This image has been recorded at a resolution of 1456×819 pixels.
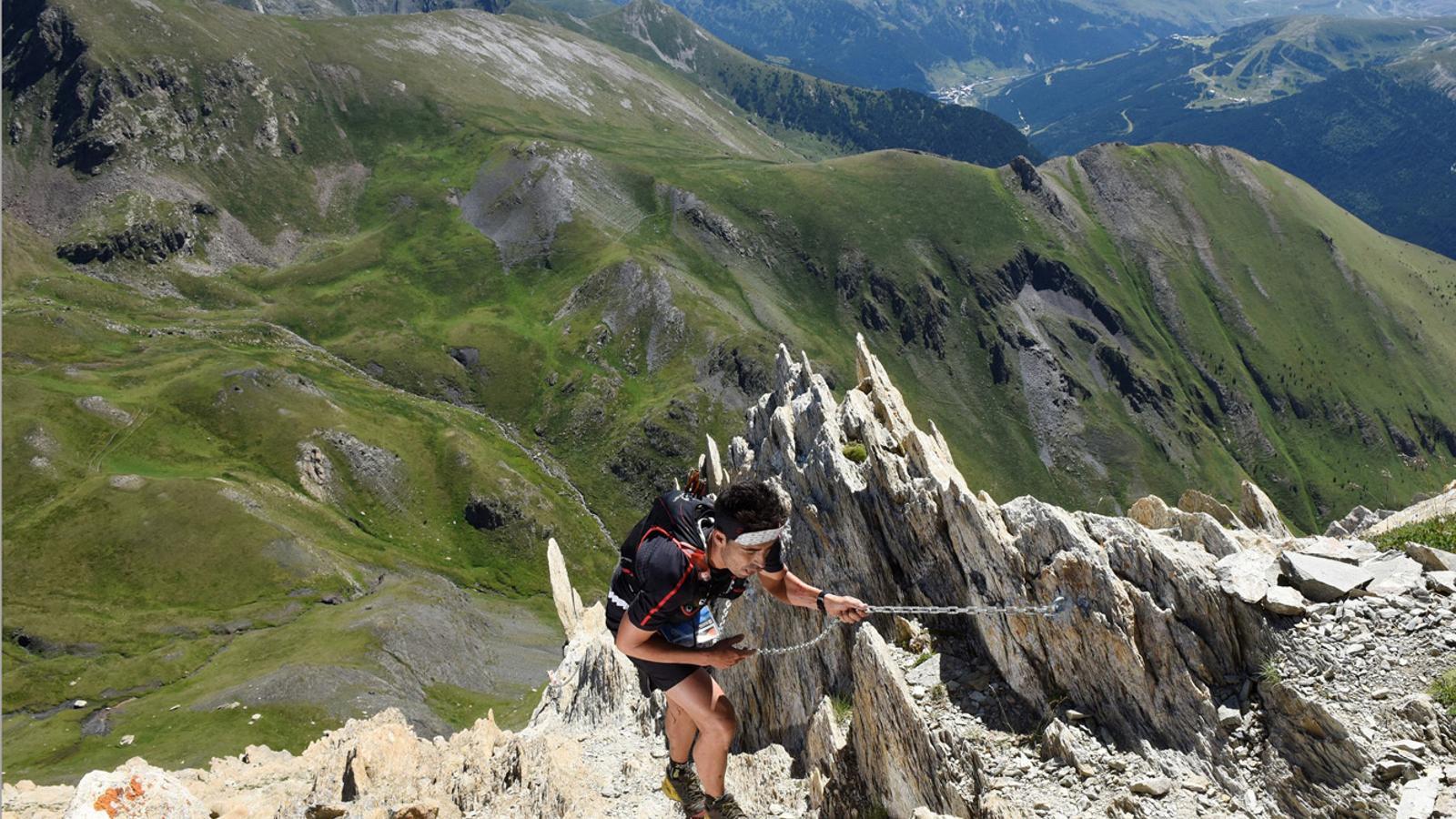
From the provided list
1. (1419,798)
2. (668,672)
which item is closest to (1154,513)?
(1419,798)

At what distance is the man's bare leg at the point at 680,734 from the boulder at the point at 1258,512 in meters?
41.5

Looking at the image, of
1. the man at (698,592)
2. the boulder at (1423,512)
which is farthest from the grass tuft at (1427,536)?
the man at (698,592)

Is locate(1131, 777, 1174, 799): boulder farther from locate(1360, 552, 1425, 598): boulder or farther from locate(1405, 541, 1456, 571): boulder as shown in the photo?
locate(1405, 541, 1456, 571): boulder

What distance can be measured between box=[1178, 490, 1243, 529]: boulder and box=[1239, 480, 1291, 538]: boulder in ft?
3.12

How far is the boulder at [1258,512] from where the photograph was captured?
4666cm

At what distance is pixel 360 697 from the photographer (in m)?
138

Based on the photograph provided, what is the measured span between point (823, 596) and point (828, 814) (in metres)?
8.33

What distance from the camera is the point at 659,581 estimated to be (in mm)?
14133

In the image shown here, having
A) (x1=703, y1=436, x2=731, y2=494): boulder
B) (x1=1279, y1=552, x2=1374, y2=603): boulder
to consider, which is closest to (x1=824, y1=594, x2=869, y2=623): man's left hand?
(x1=1279, y1=552, x2=1374, y2=603): boulder

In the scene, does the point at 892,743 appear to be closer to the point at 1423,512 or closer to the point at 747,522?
the point at 747,522

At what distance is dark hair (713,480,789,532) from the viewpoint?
521 inches

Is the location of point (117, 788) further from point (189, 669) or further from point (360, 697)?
point (189, 669)

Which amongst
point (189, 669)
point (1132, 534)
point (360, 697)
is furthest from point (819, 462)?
point (189, 669)

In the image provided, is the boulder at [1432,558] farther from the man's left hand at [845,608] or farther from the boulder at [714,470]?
the boulder at [714,470]
